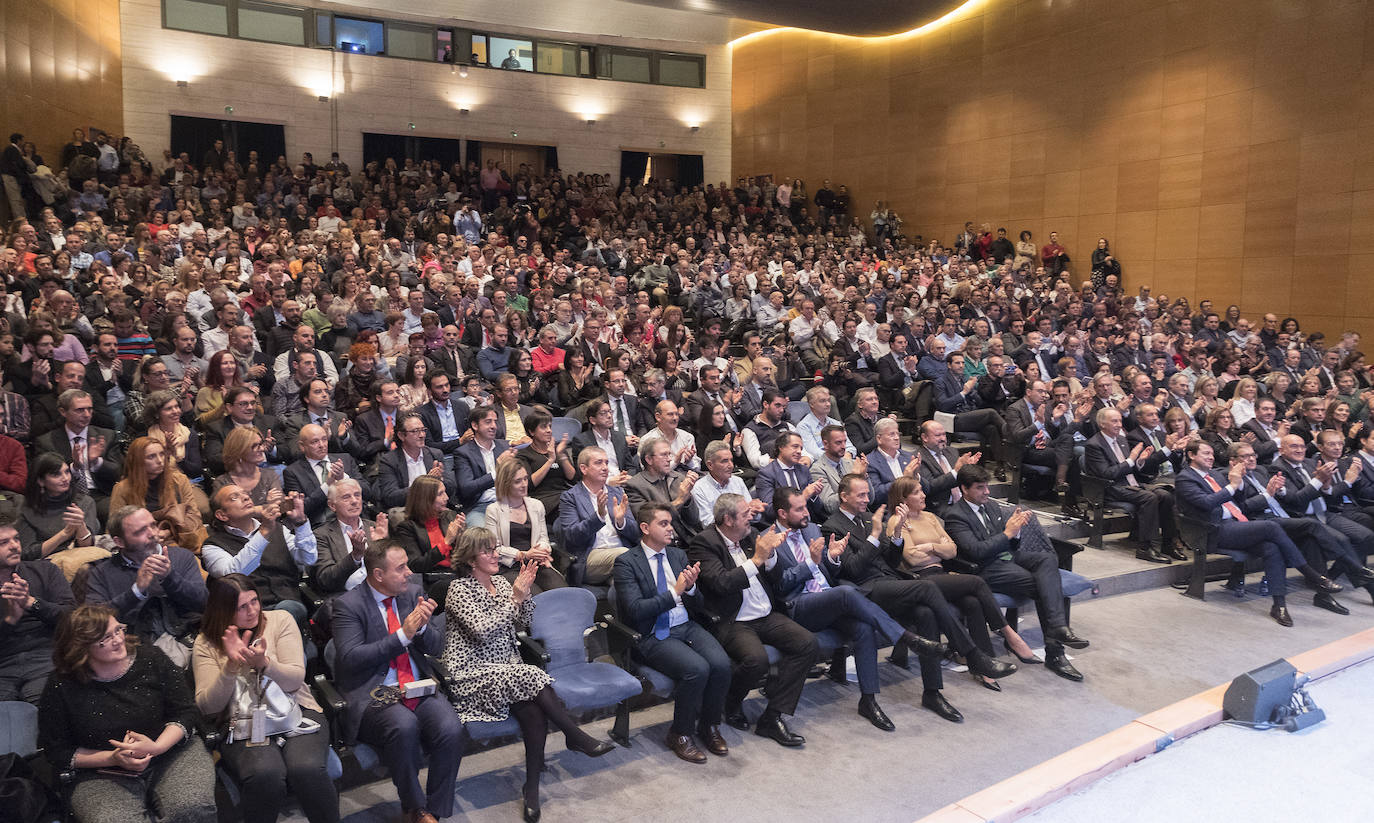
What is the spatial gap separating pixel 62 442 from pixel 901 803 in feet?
14.4

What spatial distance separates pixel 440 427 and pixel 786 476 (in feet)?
7.29

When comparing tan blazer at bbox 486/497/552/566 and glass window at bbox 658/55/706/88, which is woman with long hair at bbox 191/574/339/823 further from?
glass window at bbox 658/55/706/88

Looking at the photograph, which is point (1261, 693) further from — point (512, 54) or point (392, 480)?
point (512, 54)

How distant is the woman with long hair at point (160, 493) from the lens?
392 cm

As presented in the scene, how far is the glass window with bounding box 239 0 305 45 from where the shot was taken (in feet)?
50.8

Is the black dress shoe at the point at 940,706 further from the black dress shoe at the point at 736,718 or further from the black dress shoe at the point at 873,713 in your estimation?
the black dress shoe at the point at 736,718

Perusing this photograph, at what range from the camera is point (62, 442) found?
187 inches

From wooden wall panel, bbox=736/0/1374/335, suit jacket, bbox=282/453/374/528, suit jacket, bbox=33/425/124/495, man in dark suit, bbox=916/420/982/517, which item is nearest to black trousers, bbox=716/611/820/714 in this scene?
man in dark suit, bbox=916/420/982/517

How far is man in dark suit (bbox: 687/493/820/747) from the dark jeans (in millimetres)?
122

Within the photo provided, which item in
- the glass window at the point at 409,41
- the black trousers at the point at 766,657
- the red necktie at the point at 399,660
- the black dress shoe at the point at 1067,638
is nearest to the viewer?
the red necktie at the point at 399,660

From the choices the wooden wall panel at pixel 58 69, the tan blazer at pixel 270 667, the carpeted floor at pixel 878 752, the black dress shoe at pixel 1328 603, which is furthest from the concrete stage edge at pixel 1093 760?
the wooden wall panel at pixel 58 69

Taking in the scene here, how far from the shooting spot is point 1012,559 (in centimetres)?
511

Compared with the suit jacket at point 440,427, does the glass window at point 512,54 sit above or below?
above

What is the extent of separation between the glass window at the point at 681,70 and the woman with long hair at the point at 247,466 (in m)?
16.3
